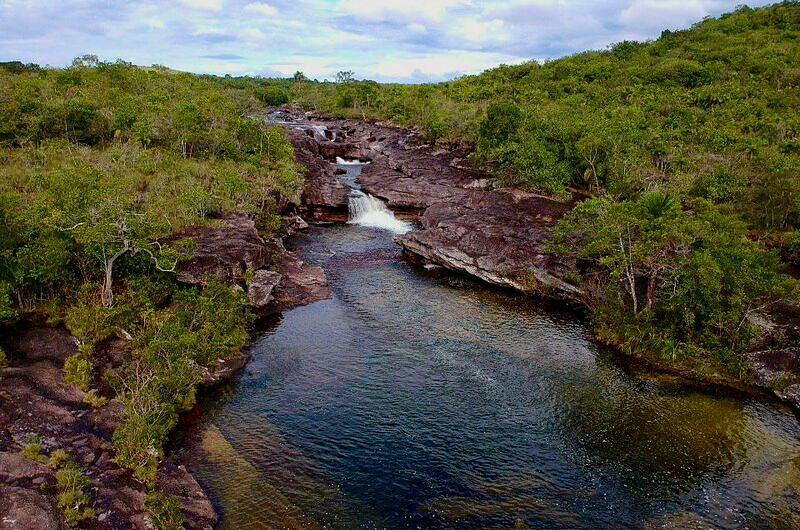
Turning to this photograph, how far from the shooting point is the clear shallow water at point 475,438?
2002cm

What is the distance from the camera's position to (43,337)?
26.7 metres

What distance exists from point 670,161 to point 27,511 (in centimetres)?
5420

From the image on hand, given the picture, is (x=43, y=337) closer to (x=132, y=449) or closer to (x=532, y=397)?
(x=132, y=449)

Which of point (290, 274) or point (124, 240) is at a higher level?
point (124, 240)

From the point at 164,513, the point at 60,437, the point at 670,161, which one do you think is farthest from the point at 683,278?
the point at 60,437

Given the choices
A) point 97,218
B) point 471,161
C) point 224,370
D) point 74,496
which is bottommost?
point 224,370

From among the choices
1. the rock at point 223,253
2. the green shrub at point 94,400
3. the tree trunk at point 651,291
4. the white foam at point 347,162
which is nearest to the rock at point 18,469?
the green shrub at point 94,400

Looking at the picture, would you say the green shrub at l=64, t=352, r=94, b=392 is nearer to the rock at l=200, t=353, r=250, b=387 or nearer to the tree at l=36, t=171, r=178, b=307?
the tree at l=36, t=171, r=178, b=307

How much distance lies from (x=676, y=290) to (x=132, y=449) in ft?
93.6

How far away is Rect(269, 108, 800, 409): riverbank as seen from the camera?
1158 inches

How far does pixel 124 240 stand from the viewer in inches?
1097

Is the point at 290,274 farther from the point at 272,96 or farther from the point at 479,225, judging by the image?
the point at 272,96

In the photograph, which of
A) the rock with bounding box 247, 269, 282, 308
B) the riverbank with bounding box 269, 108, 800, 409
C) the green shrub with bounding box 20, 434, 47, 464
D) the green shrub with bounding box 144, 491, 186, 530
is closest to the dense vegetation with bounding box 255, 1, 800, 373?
the riverbank with bounding box 269, 108, 800, 409

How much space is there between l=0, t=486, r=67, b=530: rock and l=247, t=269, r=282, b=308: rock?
18.8 meters
